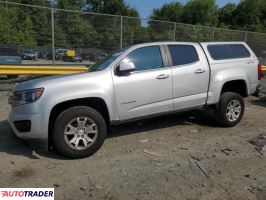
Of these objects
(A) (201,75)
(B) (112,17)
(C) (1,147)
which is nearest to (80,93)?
(C) (1,147)

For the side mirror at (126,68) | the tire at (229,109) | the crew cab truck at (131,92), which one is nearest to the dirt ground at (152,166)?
the tire at (229,109)

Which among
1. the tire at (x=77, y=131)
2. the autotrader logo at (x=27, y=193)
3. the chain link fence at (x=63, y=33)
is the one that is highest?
the chain link fence at (x=63, y=33)

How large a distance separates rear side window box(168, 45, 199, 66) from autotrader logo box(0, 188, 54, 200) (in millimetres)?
3227

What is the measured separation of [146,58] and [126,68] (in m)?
0.64

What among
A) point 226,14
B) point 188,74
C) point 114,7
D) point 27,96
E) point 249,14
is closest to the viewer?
point 27,96

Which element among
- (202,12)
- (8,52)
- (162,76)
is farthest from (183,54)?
(202,12)

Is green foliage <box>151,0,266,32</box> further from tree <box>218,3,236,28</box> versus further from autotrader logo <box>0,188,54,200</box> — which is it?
autotrader logo <box>0,188,54,200</box>

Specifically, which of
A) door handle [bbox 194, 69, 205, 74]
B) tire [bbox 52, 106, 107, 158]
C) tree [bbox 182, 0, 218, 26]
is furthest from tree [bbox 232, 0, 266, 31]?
tire [bbox 52, 106, 107, 158]

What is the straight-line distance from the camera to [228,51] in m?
6.64

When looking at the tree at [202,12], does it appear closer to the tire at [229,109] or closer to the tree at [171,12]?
the tree at [171,12]

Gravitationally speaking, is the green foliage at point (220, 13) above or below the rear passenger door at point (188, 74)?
above

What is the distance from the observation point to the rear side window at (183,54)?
19.0 ft

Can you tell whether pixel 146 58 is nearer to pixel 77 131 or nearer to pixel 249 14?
pixel 77 131

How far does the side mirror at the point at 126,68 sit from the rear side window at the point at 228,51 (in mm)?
2079
